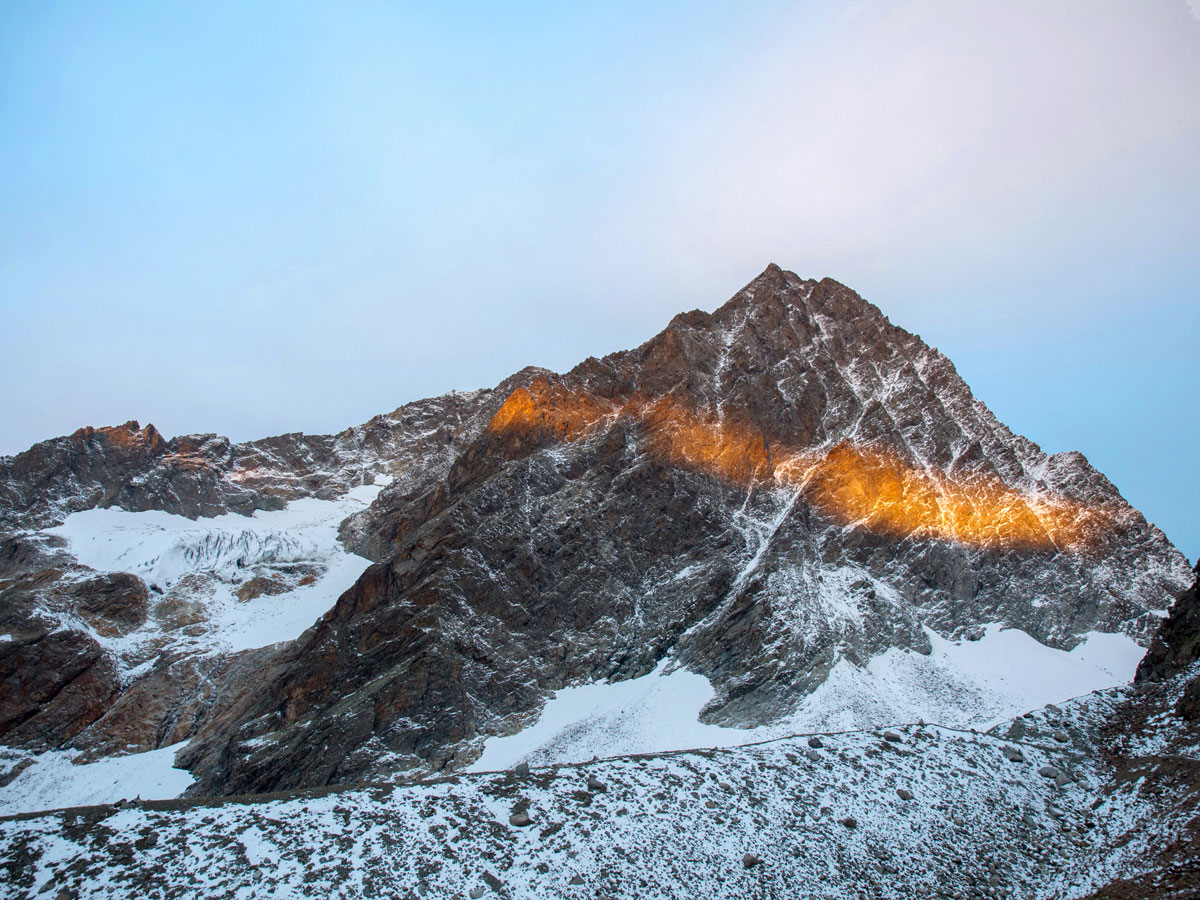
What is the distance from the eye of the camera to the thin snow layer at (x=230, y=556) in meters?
82.9

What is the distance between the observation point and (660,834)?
72.6 feet

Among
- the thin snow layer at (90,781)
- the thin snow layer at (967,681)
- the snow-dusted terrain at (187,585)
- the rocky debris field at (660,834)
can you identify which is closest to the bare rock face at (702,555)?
the thin snow layer at (967,681)

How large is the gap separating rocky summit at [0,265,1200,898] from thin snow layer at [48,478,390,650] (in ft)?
2.21

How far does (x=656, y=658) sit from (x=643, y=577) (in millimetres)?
8834

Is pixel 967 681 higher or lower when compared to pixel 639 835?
higher

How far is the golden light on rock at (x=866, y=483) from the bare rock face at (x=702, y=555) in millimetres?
253

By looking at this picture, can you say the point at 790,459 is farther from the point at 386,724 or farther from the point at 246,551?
the point at 246,551

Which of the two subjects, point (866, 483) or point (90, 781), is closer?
point (90, 781)

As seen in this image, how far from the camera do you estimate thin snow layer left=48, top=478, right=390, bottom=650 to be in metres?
82.9

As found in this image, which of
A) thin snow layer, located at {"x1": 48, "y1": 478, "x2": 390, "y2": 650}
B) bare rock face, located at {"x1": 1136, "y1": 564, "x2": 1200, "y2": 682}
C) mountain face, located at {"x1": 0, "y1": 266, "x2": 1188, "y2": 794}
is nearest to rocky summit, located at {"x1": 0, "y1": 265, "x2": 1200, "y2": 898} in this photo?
bare rock face, located at {"x1": 1136, "y1": 564, "x2": 1200, "y2": 682}

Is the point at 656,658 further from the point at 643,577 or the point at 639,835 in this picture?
the point at 639,835

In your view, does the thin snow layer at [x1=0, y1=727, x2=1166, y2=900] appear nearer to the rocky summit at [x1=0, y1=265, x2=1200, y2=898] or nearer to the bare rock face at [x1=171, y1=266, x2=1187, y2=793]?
the rocky summit at [x1=0, y1=265, x2=1200, y2=898]

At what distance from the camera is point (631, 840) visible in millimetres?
21703

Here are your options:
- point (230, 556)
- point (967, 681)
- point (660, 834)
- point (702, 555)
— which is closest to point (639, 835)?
point (660, 834)
